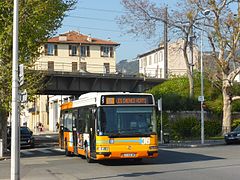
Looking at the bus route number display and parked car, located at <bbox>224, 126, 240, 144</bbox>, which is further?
parked car, located at <bbox>224, 126, 240, 144</bbox>

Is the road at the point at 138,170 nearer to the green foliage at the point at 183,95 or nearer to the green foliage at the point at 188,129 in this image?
the green foliage at the point at 188,129

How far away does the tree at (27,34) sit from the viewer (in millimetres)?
25469

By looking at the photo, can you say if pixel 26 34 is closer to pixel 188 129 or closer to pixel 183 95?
pixel 188 129

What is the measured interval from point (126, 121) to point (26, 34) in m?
8.73

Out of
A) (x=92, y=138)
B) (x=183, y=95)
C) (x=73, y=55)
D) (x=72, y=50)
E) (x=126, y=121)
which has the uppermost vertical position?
(x=72, y=50)

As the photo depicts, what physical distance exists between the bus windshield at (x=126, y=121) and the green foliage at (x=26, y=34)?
7752 millimetres

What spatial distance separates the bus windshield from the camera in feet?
64.8

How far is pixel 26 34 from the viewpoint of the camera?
2598 centimetres

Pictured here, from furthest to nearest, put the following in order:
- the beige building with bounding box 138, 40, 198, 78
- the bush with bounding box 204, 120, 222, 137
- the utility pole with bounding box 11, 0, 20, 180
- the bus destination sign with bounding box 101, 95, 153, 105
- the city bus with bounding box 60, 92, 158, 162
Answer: the beige building with bounding box 138, 40, 198, 78, the bush with bounding box 204, 120, 222, 137, the bus destination sign with bounding box 101, 95, 153, 105, the city bus with bounding box 60, 92, 158, 162, the utility pole with bounding box 11, 0, 20, 180

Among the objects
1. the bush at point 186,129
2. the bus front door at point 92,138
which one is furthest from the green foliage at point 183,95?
the bus front door at point 92,138

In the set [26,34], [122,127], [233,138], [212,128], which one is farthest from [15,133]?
[212,128]

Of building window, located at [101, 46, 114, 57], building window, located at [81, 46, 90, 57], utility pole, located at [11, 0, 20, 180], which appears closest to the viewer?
utility pole, located at [11, 0, 20, 180]

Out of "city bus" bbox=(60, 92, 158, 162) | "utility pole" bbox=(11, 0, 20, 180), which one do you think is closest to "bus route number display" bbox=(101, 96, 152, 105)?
"city bus" bbox=(60, 92, 158, 162)

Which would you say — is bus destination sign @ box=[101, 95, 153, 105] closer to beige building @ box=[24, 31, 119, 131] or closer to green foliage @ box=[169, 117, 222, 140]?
green foliage @ box=[169, 117, 222, 140]
